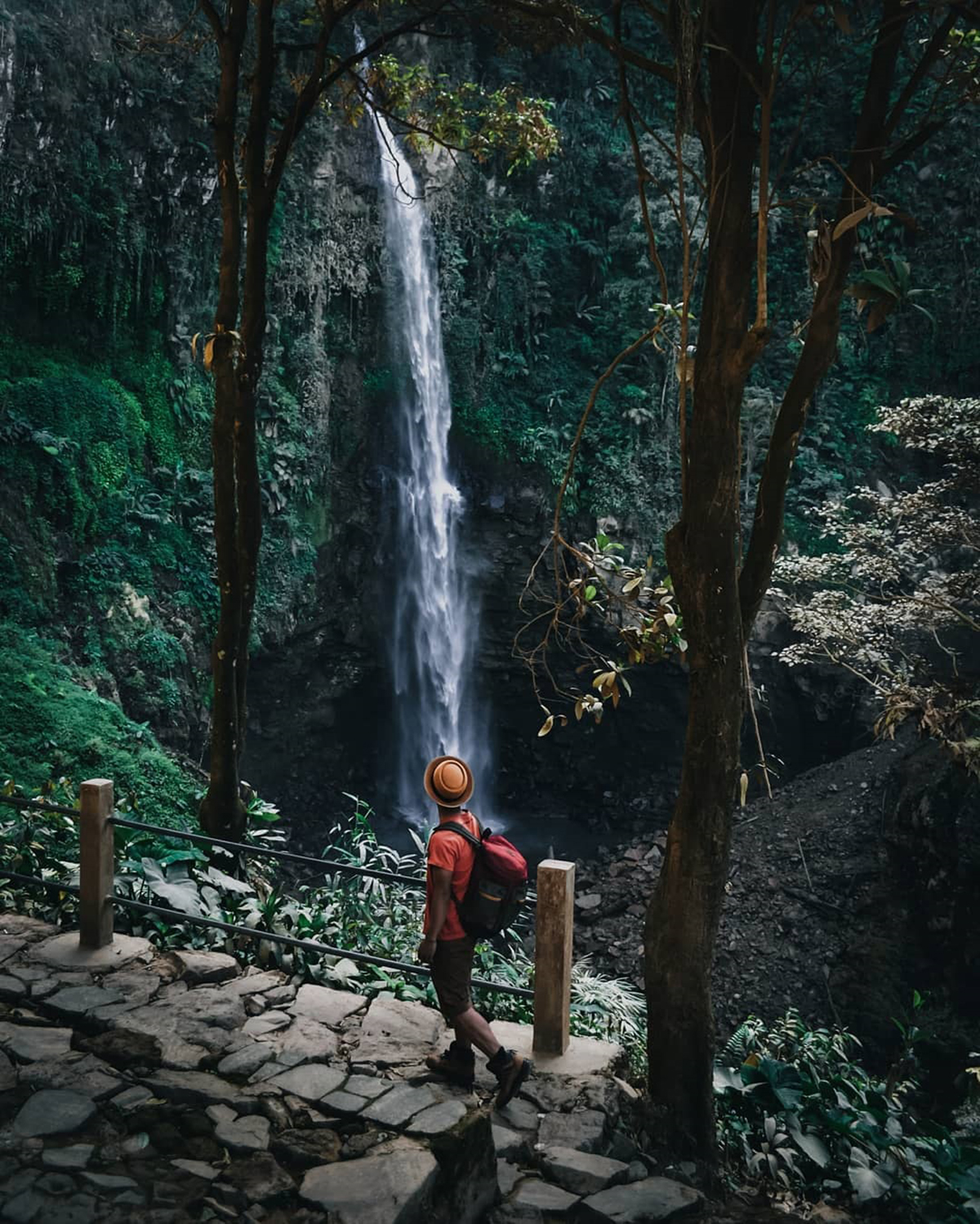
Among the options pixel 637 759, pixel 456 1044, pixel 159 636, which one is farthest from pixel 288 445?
pixel 456 1044

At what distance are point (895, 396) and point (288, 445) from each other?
1023cm

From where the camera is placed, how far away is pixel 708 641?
13.9ft

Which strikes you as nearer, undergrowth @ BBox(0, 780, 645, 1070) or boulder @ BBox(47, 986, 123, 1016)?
boulder @ BBox(47, 986, 123, 1016)

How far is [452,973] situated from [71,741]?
20.6 ft

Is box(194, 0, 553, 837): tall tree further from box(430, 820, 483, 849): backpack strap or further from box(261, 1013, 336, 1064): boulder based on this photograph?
box(430, 820, 483, 849): backpack strap

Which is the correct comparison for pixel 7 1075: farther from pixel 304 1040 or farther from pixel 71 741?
pixel 71 741

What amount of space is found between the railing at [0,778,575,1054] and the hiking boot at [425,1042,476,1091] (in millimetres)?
288

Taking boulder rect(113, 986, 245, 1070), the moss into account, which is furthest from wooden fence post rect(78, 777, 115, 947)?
the moss

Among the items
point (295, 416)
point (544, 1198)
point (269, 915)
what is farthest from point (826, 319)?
point (295, 416)

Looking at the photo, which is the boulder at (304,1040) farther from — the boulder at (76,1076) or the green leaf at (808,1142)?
the green leaf at (808,1142)

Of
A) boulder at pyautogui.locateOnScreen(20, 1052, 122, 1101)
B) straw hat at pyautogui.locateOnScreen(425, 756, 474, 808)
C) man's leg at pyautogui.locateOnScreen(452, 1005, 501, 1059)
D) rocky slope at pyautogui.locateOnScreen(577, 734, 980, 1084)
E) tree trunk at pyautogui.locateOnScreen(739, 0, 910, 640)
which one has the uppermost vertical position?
tree trunk at pyautogui.locateOnScreen(739, 0, 910, 640)

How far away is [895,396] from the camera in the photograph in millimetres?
16953

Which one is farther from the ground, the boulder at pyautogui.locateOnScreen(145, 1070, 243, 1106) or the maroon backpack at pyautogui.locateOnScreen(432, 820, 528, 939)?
the maroon backpack at pyautogui.locateOnScreen(432, 820, 528, 939)

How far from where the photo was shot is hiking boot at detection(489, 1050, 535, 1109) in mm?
3705
